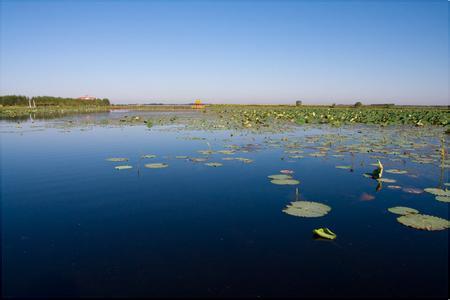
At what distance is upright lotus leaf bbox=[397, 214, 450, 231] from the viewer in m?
3.81

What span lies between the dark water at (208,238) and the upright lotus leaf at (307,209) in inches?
3.3

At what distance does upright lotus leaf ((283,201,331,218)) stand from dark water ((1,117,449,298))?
0.08 meters

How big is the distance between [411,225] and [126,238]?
3.52 metres

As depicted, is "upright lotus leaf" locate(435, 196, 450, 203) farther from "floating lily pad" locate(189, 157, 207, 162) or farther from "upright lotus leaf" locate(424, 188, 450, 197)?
"floating lily pad" locate(189, 157, 207, 162)

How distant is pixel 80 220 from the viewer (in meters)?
4.02

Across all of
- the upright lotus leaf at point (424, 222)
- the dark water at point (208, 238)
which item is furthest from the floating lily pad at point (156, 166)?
the upright lotus leaf at point (424, 222)

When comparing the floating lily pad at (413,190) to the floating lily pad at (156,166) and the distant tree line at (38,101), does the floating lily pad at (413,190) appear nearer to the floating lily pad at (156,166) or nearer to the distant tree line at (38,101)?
the floating lily pad at (156,166)

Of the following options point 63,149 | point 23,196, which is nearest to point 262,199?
point 23,196

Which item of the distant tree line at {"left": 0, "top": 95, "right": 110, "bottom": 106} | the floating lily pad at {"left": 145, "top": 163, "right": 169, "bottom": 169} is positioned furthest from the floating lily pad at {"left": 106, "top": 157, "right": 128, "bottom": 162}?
the distant tree line at {"left": 0, "top": 95, "right": 110, "bottom": 106}

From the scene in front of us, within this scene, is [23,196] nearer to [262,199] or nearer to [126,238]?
[126,238]

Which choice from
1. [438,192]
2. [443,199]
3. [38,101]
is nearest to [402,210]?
[443,199]

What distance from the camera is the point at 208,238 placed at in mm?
3533

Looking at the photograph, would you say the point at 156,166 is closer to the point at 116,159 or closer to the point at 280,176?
the point at 116,159

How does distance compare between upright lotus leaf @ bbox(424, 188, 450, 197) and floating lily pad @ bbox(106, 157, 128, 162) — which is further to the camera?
floating lily pad @ bbox(106, 157, 128, 162)
